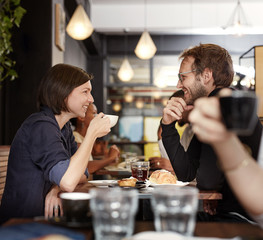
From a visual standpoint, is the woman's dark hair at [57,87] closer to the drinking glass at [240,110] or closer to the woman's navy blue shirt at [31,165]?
the woman's navy blue shirt at [31,165]

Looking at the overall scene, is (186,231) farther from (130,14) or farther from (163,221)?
(130,14)

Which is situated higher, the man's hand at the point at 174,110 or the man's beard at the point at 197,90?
the man's beard at the point at 197,90

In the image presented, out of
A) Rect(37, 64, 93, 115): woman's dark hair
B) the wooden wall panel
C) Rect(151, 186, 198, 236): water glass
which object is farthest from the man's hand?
the wooden wall panel

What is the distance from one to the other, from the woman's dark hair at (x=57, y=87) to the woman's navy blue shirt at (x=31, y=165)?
184 mm

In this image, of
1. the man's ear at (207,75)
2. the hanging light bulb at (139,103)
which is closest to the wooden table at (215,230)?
the man's ear at (207,75)

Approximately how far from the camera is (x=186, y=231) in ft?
2.96

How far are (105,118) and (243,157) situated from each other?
1.10m

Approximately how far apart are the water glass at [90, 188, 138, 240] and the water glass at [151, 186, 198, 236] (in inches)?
2.4

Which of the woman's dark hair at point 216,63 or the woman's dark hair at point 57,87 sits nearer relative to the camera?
the woman's dark hair at point 57,87

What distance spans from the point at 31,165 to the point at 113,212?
1.12m

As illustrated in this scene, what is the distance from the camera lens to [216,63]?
7.79ft

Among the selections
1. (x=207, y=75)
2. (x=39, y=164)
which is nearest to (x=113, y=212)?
(x=39, y=164)

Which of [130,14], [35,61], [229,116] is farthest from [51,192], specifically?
[130,14]

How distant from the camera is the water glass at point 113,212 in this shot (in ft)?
2.86
